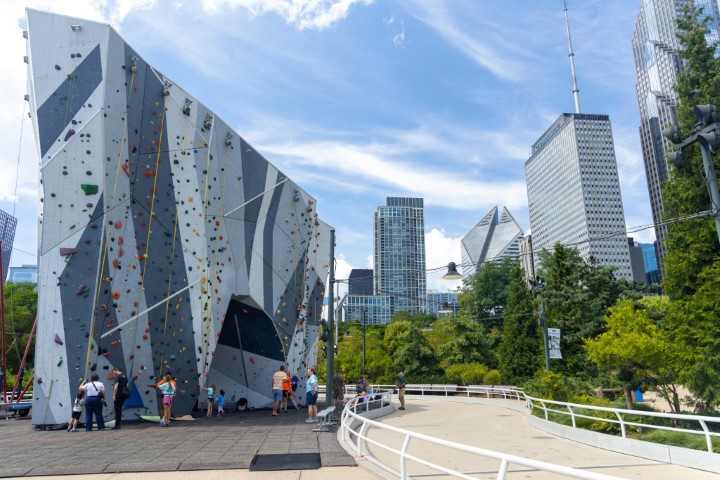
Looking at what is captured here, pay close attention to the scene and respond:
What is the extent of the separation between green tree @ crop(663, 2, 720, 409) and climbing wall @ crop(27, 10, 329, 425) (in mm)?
15615

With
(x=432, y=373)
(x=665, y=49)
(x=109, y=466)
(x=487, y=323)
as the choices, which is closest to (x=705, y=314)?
(x=109, y=466)

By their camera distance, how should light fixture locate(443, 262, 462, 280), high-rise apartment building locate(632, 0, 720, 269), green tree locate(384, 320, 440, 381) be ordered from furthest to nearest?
high-rise apartment building locate(632, 0, 720, 269), green tree locate(384, 320, 440, 381), light fixture locate(443, 262, 462, 280)

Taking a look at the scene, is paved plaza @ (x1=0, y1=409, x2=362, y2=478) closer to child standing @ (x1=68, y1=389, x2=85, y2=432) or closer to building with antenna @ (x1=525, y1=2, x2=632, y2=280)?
child standing @ (x1=68, y1=389, x2=85, y2=432)

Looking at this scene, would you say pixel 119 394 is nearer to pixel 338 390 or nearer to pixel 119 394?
pixel 119 394

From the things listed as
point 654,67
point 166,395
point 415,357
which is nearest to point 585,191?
point 654,67

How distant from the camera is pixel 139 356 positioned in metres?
15.5

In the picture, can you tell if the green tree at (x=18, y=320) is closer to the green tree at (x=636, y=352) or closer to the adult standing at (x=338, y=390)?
the adult standing at (x=338, y=390)

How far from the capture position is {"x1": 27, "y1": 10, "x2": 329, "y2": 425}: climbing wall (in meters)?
14.2

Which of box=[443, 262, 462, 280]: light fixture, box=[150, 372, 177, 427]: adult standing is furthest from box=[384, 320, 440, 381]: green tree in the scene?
box=[150, 372, 177, 427]: adult standing

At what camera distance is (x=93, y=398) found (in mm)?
13102

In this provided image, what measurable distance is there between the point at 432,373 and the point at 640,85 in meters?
181

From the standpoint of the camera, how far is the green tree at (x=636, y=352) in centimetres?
1449

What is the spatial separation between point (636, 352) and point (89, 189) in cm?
1695

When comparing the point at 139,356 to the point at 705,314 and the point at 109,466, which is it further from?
the point at 705,314
